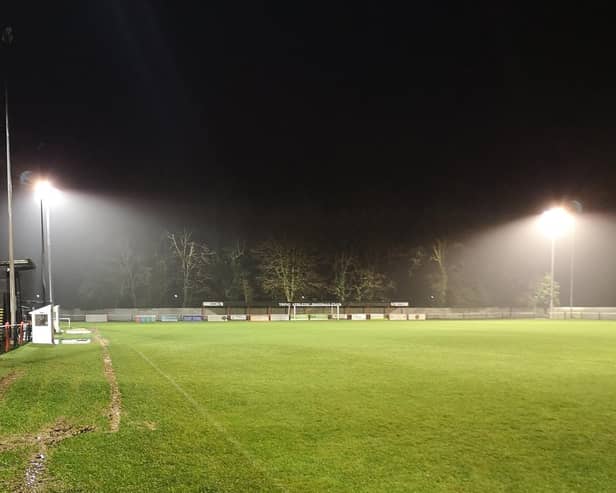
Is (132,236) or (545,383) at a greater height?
(132,236)

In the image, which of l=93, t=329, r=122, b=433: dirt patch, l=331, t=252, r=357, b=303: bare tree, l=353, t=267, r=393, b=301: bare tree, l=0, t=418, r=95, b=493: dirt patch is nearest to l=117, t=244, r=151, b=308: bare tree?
l=331, t=252, r=357, b=303: bare tree

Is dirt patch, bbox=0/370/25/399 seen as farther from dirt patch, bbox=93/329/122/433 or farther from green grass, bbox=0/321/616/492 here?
dirt patch, bbox=93/329/122/433

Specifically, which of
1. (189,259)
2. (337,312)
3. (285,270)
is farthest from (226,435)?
(189,259)

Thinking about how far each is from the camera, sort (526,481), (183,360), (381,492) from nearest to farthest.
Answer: (381,492) → (526,481) → (183,360)

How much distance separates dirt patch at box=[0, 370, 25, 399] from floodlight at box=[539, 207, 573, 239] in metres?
53.8

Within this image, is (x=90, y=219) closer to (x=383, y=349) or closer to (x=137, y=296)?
(x=137, y=296)

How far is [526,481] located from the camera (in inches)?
239

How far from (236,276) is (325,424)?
57018 mm

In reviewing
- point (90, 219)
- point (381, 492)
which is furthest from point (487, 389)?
point (90, 219)

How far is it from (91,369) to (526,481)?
13.2 m

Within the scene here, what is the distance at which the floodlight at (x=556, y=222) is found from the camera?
53619mm

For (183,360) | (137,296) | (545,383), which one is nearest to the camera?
(545,383)

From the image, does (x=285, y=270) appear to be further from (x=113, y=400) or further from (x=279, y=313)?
(x=113, y=400)

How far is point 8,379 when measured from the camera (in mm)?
13227
